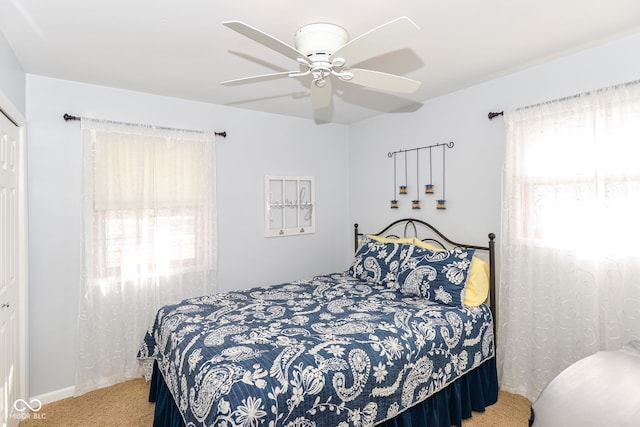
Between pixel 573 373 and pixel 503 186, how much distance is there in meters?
1.68

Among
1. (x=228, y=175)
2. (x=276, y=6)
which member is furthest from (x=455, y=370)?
Result: (x=228, y=175)

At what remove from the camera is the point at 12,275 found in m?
2.29

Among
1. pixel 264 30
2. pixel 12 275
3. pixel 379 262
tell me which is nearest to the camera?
pixel 264 30

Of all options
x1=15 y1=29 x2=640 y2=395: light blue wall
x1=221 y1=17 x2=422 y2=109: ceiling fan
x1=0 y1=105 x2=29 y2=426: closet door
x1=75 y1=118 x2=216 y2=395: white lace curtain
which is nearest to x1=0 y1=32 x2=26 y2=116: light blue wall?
x1=15 y1=29 x2=640 y2=395: light blue wall

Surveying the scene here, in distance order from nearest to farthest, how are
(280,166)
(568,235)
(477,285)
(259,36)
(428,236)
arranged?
(259,36) < (568,235) < (477,285) < (428,236) < (280,166)

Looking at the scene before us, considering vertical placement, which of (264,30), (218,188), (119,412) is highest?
(264,30)

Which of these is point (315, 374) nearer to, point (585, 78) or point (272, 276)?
point (272, 276)

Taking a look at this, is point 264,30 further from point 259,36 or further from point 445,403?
point 445,403

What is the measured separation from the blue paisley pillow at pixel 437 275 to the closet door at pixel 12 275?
2691 mm

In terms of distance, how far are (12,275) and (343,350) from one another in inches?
88.4

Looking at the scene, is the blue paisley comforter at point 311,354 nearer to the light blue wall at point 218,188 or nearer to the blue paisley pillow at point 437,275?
the blue paisley pillow at point 437,275

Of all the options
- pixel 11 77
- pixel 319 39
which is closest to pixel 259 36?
pixel 319 39

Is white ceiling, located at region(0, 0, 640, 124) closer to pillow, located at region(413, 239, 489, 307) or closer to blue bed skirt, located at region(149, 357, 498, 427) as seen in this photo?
pillow, located at region(413, 239, 489, 307)

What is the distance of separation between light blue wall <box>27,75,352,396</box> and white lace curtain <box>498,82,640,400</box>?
206 cm
